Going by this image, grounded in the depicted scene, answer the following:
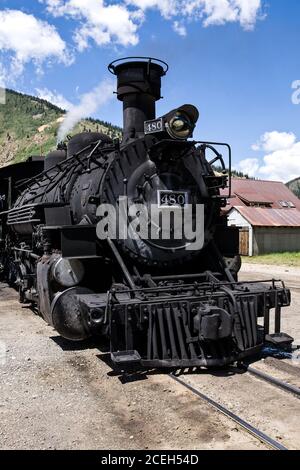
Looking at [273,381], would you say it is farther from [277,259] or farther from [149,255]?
[277,259]

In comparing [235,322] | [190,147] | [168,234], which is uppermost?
[190,147]

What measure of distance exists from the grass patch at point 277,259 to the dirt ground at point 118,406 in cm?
1976

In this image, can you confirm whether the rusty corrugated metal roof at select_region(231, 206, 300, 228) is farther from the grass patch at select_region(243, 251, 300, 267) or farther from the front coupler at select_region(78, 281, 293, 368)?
the front coupler at select_region(78, 281, 293, 368)

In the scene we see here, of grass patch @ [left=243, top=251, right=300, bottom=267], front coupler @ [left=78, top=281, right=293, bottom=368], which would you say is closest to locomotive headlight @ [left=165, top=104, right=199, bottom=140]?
front coupler @ [left=78, top=281, right=293, bottom=368]

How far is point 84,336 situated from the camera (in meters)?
6.92

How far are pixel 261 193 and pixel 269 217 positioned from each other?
592 cm

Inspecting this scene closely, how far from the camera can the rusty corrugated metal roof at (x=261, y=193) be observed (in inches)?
1369

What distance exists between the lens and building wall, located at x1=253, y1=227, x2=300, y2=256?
29.9m

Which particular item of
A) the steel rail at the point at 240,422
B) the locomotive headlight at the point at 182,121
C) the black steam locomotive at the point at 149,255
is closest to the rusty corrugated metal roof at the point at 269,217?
the black steam locomotive at the point at 149,255

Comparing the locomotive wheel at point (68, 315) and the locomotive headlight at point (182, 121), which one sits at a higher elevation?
the locomotive headlight at point (182, 121)

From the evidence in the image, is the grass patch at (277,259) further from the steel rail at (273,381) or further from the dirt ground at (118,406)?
the dirt ground at (118,406)
